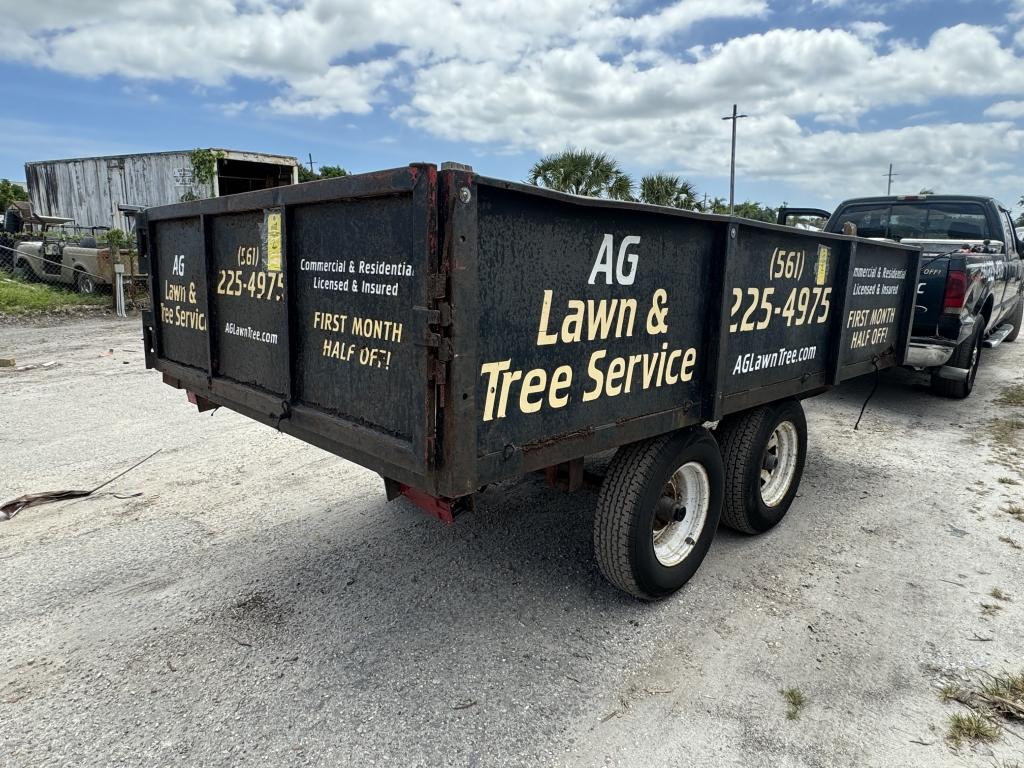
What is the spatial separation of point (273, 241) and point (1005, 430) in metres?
7.05

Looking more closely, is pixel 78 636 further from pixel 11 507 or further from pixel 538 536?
pixel 538 536

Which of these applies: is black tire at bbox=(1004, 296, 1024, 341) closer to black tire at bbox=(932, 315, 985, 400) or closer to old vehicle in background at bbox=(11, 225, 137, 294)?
black tire at bbox=(932, 315, 985, 400)

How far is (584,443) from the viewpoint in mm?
2711

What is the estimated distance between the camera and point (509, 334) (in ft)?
7.75

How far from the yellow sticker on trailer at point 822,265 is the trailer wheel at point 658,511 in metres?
1.34

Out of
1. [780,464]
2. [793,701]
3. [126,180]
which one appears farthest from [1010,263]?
[126,180]

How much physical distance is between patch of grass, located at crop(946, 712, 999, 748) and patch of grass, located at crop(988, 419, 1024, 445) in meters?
4.54

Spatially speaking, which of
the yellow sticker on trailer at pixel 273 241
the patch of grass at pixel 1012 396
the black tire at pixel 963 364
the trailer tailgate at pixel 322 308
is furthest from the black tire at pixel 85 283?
the patch of grass at pixel 1012 396

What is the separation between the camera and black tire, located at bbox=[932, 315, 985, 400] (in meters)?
7.17

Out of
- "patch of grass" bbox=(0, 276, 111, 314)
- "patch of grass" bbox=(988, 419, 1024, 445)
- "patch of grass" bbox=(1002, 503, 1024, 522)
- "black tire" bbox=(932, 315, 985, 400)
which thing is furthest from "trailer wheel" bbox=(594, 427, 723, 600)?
"patch of grass" bbox=(0, 276, 111, 314)

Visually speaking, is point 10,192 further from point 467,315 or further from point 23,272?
point 467,315

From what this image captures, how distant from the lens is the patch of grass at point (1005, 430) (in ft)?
20.4

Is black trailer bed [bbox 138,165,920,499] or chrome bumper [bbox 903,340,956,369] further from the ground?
black trailer bed [bbox 138,165,920,499]

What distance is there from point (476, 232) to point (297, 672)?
199cm
